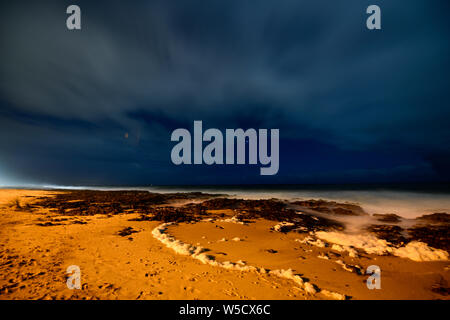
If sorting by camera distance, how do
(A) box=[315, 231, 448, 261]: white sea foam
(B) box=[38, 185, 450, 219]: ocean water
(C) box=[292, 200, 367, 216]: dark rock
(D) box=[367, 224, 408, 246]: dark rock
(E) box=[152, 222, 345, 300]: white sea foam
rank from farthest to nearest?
(B) box=[38, 185, 450, 219]: ocean water, (C) box=[292, 200, 367, 216]: dark rock, (D) box=[367, 224, 408, 246]: dark rock, (A) box=[315, 231, 448, 261]: white sea foam, (E) box=[152, 222, 345, 300]: white sea foam

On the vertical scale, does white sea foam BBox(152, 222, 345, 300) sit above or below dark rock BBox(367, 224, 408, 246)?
above

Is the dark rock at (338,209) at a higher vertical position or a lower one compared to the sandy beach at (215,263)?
lower

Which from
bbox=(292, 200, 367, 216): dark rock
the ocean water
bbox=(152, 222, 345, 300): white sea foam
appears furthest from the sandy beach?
the ocean water

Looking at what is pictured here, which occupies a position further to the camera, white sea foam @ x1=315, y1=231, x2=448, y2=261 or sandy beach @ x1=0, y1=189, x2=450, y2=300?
white sea foam @ x1=315, y1=231, x2=448, y2=261

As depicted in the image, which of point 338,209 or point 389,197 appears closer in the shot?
point 338,209

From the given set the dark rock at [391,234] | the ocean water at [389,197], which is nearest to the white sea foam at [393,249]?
the dark rock at [391,234]

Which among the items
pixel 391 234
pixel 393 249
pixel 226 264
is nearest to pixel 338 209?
pixel 391 234

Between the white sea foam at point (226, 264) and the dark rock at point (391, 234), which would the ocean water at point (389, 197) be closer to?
the dark rock at point (391, 234)

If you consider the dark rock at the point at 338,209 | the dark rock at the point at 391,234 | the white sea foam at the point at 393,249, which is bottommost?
the dark rock at the point at 338,209

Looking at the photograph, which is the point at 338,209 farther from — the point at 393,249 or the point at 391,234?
the point at 393,249

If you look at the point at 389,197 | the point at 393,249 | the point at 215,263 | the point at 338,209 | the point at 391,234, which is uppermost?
the point at 215,263

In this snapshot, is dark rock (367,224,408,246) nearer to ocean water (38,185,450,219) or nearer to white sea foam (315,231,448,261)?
white sea foam (315,231,448,261)
